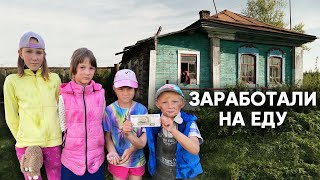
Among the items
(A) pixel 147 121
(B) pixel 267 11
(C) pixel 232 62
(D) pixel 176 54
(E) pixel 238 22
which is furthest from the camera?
(B) pixel 267 11

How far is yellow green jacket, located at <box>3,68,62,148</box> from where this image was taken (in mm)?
2564

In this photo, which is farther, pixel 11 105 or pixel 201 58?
pixel 201 58

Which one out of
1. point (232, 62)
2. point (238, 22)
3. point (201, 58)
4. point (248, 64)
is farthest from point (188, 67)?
point (248, 64)

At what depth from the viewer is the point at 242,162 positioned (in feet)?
18.4

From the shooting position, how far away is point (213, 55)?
1262 cm

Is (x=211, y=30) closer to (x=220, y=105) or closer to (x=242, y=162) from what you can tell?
(x=220, y=105)

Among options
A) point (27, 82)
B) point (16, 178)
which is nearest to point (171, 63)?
point (16, 178)

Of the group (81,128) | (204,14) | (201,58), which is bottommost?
(81,128)

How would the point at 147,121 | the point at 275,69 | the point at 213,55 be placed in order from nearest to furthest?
the point at 147,121 < the point at 213,55 < the point at 275,69

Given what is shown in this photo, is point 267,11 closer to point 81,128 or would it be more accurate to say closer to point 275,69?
point 275,69

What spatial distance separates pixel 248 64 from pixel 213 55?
86.4 inches

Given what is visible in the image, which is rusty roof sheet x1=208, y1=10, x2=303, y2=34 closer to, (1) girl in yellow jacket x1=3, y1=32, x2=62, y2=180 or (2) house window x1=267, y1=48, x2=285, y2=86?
(2) house window x1=267, y1=48, x2=285, y2=86

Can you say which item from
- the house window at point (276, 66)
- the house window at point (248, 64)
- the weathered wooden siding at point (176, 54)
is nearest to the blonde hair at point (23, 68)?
the weathered wooden siding at point (176, 54)

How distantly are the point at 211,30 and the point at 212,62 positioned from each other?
4.05 feet
